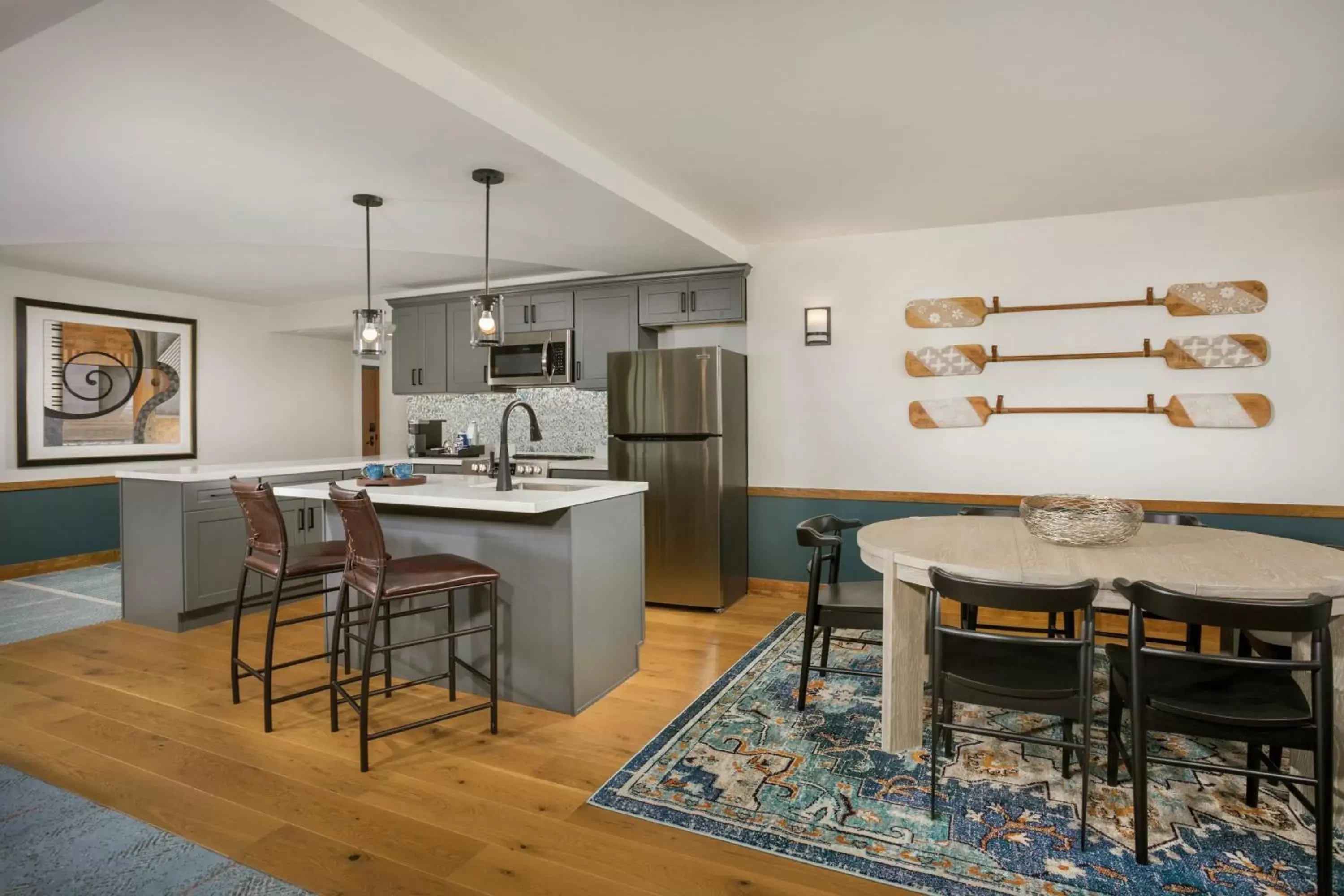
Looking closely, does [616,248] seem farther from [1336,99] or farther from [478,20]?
[1336,99]

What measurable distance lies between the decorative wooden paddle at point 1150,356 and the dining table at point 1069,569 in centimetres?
143

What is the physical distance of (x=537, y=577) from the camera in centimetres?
304

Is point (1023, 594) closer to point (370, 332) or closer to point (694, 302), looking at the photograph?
point (370, 332)

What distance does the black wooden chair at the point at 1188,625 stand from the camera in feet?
9.52

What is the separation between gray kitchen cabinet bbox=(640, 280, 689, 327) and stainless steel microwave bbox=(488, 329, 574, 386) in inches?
25.1

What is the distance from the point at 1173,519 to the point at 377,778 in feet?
11.7

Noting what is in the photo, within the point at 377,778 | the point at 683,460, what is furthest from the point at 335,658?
the point at 683,460

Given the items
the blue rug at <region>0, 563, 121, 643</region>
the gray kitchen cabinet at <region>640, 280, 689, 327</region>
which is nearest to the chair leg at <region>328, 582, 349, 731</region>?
the blue rug at <region>0, 563, 121, 643</region>

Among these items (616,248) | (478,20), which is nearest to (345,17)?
(478,20)

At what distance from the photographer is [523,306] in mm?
5629

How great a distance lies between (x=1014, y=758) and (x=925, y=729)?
36 cm

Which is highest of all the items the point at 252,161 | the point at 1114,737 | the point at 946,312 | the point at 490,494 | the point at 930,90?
the point at 930,90

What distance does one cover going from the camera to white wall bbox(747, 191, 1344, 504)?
387cm

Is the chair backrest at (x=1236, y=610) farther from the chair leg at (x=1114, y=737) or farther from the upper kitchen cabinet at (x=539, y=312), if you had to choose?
the upper kitchen cabinet at (x=539, y=312)
